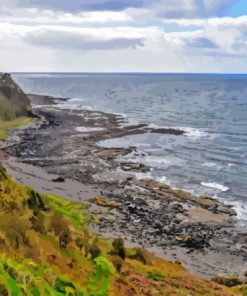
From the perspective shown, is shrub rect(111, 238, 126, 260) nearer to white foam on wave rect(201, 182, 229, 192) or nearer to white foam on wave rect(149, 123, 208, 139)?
white foam on wave rect(201, 182, 229, 192)

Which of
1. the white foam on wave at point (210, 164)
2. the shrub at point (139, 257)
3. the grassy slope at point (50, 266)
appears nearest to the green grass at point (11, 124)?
the white foam on wave at point (210, 164)

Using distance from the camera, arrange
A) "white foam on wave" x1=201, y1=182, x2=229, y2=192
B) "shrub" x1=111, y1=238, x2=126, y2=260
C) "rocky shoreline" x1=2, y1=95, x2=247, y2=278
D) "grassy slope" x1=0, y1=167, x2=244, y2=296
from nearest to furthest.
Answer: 1. "grassy slope" x1=0, y1=167, x2=244, y2=296
2. "shrub" x1=111, y1=238, x2=126, y2=260
3. "rocky shoreline" x1=2, y1=95, x2=247, y2=278
4. "white foam on wave" x1=201, y1=182, x2=229, y2=192

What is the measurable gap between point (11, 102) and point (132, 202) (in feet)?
193

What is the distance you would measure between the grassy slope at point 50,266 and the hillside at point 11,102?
72613 millimetres

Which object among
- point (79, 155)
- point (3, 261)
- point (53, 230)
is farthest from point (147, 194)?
point (3, 261)

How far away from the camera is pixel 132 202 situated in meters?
40.7

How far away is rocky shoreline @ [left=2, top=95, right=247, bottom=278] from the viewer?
3094 cm

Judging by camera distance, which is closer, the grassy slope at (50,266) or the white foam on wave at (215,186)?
the grassy slope at (50,266)

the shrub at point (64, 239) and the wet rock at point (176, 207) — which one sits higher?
the shrub at point (64, 239)

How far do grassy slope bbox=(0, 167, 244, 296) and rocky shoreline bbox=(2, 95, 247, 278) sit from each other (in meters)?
11.3

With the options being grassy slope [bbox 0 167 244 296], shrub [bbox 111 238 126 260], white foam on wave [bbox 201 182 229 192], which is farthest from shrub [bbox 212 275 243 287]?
white foam on wave [bbox 201 182 229 192]

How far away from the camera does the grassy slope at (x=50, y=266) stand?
1034 centimetres

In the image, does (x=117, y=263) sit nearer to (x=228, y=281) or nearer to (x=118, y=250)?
(x=118, y=250)

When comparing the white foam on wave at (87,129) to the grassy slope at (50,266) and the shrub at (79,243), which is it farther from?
the shrub at (79,243)
